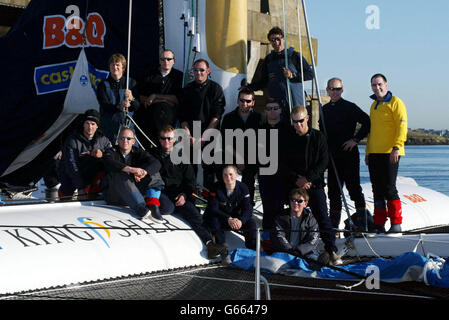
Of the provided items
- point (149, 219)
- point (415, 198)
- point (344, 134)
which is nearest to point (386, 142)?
point (344, 134)

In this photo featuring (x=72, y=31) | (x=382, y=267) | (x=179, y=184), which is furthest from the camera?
(x=72, y=31)

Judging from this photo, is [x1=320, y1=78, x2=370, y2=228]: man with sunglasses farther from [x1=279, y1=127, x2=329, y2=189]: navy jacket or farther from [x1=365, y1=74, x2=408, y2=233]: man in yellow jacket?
[x1=279, y1=127, x2=329, y2=189]: navy jacket

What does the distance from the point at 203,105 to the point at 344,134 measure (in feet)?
5.10

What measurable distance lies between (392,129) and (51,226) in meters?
3.52

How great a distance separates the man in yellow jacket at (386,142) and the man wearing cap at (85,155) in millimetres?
2827

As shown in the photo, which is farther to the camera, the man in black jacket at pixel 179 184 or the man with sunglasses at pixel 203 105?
the man with sunglasses at pixel 203 105

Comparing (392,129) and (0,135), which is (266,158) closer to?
(392,129)

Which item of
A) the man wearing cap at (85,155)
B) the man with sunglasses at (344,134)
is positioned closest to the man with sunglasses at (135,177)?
the man wearing cap at (85,155)

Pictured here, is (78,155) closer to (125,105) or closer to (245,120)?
(125,105)

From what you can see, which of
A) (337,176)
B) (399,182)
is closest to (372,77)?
(337,176)

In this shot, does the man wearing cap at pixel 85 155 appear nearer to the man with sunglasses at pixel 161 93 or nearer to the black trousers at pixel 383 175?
the man with sunglasses at pixel 161 93

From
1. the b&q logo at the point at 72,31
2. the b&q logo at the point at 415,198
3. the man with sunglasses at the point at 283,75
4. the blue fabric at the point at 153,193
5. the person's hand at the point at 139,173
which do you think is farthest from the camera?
the b&q logo at the point at 415,198

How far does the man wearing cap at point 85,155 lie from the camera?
6.15 meters

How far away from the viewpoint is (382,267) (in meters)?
5.29
